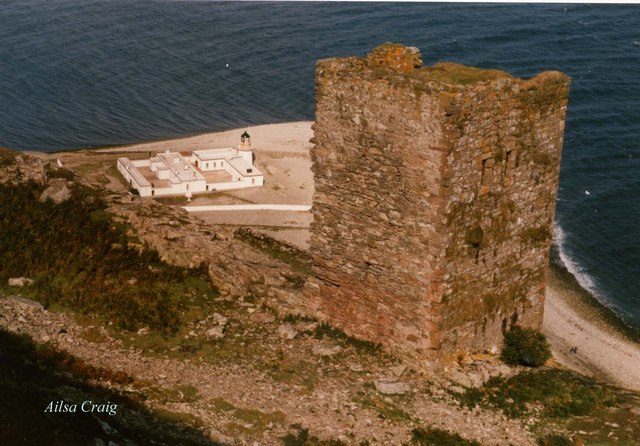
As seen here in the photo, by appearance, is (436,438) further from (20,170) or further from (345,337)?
(20,170)

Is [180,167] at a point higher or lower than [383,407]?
lower

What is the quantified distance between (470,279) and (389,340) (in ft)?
7.75

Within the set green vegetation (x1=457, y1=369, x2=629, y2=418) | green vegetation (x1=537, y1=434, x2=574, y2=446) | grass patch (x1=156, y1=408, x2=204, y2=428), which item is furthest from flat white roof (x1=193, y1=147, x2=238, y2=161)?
green vegetation (x1=537, y1=434, x2=574, y2=446)

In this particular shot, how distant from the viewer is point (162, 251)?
2398 cm

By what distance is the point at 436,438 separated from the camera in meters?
17.2

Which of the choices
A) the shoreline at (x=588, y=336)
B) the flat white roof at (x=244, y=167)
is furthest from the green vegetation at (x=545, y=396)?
the flat white roof at (x=244, y=167)

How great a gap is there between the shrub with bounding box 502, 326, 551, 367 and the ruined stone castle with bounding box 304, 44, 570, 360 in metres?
0.30

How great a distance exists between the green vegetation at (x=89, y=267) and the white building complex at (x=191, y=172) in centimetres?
3099

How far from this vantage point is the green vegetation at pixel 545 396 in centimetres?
1841

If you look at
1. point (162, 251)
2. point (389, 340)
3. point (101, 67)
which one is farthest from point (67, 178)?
point (101, 67)

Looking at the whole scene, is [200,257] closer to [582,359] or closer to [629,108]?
[582,359]

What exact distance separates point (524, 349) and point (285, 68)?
86105 millimetres

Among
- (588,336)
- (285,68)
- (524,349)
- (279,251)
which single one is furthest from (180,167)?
(285,68)

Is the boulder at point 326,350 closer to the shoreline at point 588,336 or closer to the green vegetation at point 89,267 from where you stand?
the green vegetation at point 89,267
